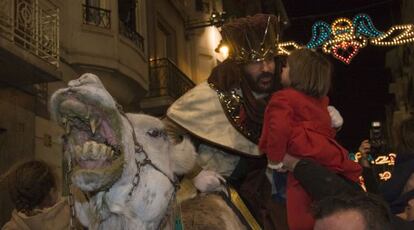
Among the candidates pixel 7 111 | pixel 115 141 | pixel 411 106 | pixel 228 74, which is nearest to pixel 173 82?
pixel 411 106

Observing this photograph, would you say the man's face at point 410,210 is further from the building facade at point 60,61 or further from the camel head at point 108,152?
the building facade at point 60,61

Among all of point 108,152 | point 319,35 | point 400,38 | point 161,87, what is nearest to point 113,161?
point 108,152

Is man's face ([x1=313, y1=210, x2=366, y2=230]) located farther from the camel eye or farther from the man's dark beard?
the man's dark beard

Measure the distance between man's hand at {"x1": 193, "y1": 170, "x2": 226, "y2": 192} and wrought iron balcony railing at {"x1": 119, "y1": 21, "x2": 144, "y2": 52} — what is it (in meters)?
13.2

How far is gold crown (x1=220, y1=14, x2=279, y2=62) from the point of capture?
463 cm

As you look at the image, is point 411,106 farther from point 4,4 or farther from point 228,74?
point 228,74

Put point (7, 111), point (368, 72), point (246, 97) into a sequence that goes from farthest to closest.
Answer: point (368, 72) < point (7, 111) < point (246, 97)

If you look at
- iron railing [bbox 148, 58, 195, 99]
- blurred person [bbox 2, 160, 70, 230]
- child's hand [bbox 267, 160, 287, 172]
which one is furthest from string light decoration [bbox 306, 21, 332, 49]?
iron railing [bbox 148, 58, 195, 99]

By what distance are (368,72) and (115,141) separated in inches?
1153

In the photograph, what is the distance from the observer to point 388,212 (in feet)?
9.84

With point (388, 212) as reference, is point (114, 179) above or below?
above

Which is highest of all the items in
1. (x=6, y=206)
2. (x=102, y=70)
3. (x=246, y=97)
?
(x=102, y=70)

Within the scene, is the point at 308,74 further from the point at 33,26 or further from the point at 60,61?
the point at 60,61

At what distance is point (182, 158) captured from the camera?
3.59 metres
